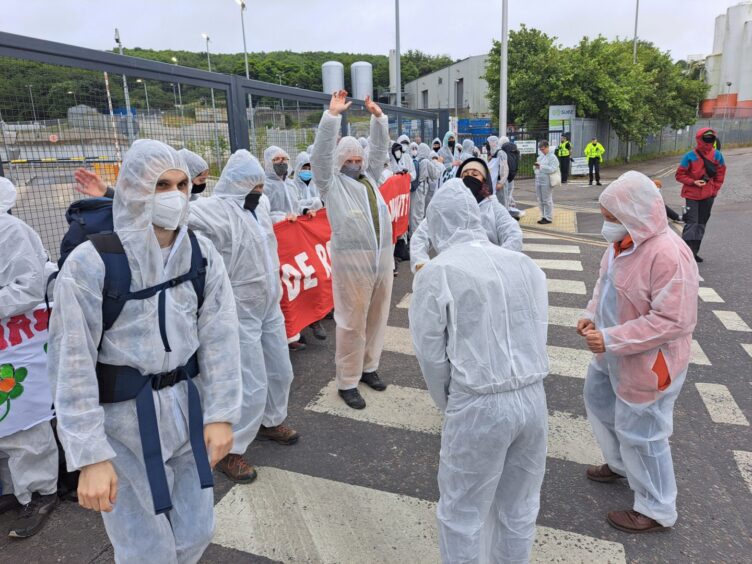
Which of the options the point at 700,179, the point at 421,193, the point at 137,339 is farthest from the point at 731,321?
the point at 137,339

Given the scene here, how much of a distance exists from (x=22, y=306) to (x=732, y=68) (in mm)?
68301

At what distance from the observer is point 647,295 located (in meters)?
2.82

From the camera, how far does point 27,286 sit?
3043 millimetres

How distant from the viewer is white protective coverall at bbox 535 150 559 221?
12672 millimetres

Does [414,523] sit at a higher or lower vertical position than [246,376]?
lower

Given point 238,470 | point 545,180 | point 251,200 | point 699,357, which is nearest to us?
point 238,470

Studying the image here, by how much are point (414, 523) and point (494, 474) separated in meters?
1.07

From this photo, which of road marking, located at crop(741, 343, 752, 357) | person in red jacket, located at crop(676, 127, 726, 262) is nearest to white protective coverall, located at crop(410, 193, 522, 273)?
road marking, located at crop(741, 343, 752, 357)

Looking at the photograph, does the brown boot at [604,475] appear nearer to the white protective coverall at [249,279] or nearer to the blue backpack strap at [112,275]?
the white protective coverall at [249,279]

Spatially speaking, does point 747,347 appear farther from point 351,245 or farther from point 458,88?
point 458,88

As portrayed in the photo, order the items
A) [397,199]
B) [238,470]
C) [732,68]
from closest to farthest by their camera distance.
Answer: [238,470] < [397,199] < [732,68]

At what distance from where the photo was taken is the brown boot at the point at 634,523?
2.95m

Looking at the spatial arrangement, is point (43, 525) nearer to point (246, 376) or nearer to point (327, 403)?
point (246, 376)

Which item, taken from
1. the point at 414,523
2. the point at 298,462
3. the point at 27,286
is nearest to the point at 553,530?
the point at 414,523
